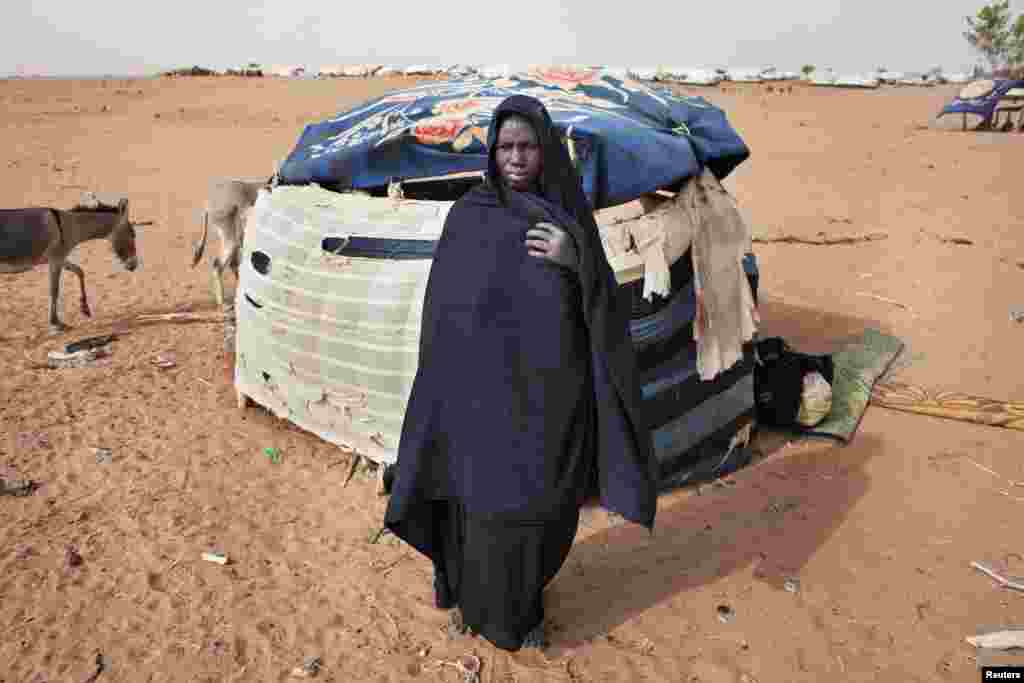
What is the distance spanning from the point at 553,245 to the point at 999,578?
2823mm

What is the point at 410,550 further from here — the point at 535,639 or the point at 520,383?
the point at 520,383

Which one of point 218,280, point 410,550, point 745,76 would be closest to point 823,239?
point 218,280

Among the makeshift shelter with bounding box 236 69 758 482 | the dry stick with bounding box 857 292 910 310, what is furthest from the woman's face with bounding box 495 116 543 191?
the dry stick with bounding box 857 292 910 310

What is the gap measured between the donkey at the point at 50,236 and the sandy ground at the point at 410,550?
47 centimetres

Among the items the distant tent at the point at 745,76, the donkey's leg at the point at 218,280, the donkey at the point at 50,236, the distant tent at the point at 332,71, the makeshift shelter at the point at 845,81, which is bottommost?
the donkey's leg at the point at 218,280

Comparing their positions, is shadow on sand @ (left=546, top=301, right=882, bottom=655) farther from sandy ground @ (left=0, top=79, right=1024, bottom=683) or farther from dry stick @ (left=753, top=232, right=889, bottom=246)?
dry stick @ (left=753, top=232, right=889, bottom=246)

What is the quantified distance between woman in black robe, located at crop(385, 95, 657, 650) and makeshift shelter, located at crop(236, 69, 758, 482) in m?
1.33

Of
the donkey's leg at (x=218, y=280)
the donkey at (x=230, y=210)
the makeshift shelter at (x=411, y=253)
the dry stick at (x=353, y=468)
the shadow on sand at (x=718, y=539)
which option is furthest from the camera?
the donkey at (x=230, y=210)

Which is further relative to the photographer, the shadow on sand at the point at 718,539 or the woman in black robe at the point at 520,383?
the shadow on sand at the point at 718,539

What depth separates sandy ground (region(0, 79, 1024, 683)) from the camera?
2859mm

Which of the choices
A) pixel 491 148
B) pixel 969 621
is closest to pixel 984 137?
pixel 969 621

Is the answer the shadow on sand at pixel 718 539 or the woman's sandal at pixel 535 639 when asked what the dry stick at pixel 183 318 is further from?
the woman's sandal at pixel 535 639

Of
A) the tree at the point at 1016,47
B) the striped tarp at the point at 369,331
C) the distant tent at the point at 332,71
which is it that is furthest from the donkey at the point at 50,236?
the tree at the point at 1016,47

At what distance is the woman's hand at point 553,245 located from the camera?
82.3 inches
